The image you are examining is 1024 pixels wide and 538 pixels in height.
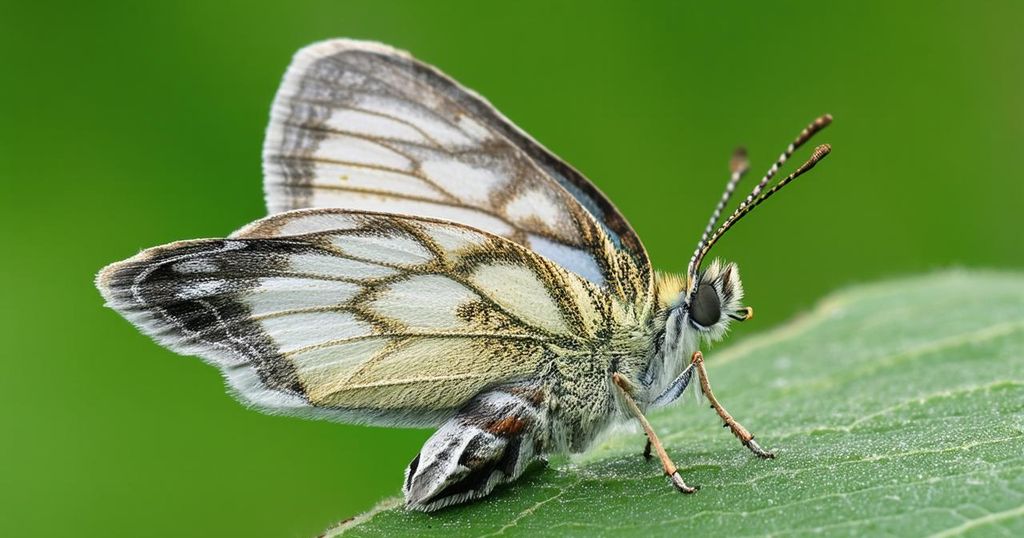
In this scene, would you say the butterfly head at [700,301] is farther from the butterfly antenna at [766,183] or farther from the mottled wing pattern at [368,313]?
the mottled wing pattern at [368,313]

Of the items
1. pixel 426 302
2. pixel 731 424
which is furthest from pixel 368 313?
pixel 731 424

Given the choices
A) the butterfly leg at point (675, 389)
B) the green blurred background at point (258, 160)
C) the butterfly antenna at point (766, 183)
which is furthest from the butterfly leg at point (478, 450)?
the green blurred background at point (258, 160)

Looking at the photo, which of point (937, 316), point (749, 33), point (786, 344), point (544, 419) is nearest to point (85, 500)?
point (544, 419)

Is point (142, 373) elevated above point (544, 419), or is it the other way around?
point (142, 373)

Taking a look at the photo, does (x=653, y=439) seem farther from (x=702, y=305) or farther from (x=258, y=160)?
(x=258, y=160)

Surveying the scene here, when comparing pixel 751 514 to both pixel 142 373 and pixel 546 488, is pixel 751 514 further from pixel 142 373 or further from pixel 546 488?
pixel 142 373
